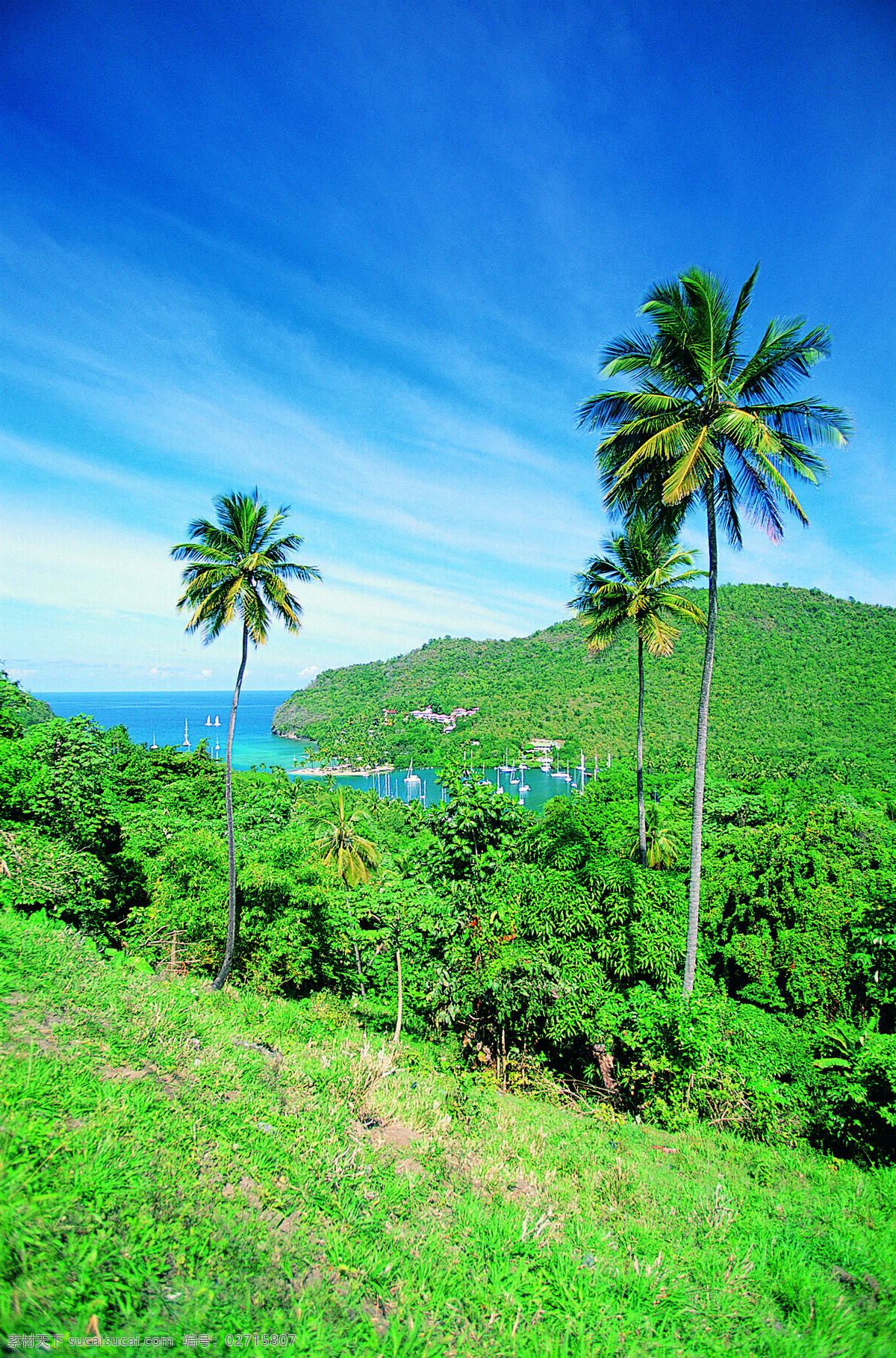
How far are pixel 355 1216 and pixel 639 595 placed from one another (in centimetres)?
1095

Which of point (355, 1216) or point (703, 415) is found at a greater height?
point (703, 415)

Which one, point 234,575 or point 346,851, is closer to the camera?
point 234,575

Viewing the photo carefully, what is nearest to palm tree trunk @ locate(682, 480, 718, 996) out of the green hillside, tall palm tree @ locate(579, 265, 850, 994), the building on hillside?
tall palm tree @ locate(579, 265, 850, 994)

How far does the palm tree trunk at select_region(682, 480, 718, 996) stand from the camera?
754 centimetres

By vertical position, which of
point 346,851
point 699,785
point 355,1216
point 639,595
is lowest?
point 346,851

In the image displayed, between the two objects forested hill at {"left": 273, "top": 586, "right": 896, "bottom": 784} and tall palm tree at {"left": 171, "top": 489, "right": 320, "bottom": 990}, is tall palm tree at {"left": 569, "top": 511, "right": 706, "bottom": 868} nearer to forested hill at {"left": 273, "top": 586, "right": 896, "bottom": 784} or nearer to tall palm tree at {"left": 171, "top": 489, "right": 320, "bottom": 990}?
tall palm tree at {"left": 171, "top": 489, "right": 320, "bottom": 990}

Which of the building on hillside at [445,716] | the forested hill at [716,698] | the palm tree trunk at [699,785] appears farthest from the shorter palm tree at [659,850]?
the building on hillside at [445,716]

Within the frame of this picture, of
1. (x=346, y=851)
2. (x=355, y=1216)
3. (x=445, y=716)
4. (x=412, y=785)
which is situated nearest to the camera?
(x=355, y=1216)

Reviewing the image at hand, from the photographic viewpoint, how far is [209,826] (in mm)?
17719

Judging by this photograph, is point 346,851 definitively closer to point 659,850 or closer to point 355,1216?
point 659,850

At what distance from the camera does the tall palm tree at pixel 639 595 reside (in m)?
11.0

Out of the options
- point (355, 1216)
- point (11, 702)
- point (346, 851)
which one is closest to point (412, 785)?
point (346, 851)

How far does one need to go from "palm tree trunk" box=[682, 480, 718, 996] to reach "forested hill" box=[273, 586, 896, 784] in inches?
1065

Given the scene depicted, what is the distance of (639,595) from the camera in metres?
11.6
